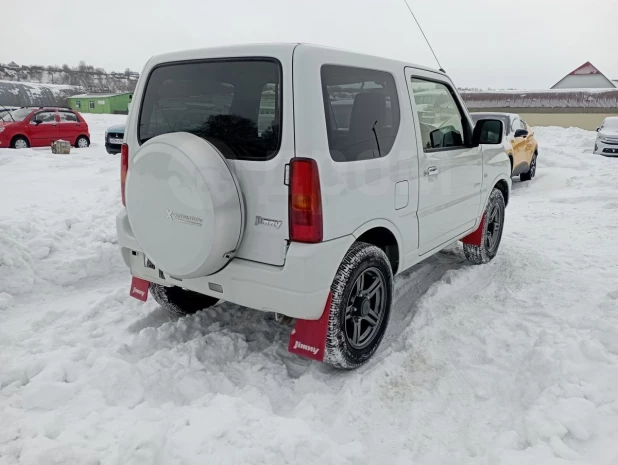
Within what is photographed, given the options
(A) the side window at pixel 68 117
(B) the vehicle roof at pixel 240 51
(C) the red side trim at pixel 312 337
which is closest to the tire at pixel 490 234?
(B) the vehicle roof at pixel 240 51

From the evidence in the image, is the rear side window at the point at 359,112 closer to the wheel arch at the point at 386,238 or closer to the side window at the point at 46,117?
the wheel arch at the point at 386,238

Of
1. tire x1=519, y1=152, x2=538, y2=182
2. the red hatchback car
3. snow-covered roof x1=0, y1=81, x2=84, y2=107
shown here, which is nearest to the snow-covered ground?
tire x1=519, y1=152, x2=538, y2=182

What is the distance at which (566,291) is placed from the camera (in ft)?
14.2

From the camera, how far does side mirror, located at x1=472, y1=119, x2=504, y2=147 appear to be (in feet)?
14.3

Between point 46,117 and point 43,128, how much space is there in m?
0.48

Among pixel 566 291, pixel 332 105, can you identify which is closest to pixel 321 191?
pixel 332 105

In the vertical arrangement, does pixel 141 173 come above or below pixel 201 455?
above

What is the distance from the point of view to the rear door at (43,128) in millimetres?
15828

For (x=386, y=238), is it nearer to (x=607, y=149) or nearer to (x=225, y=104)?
(x=225, y=104)

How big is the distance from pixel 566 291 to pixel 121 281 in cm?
439

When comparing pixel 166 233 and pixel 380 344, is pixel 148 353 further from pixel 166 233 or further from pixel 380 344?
pixel 380 344

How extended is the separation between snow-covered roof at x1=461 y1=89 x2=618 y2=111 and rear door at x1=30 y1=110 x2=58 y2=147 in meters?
20.7

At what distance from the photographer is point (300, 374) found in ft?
10.6

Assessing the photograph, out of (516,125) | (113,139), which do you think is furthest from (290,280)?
(113,139)
